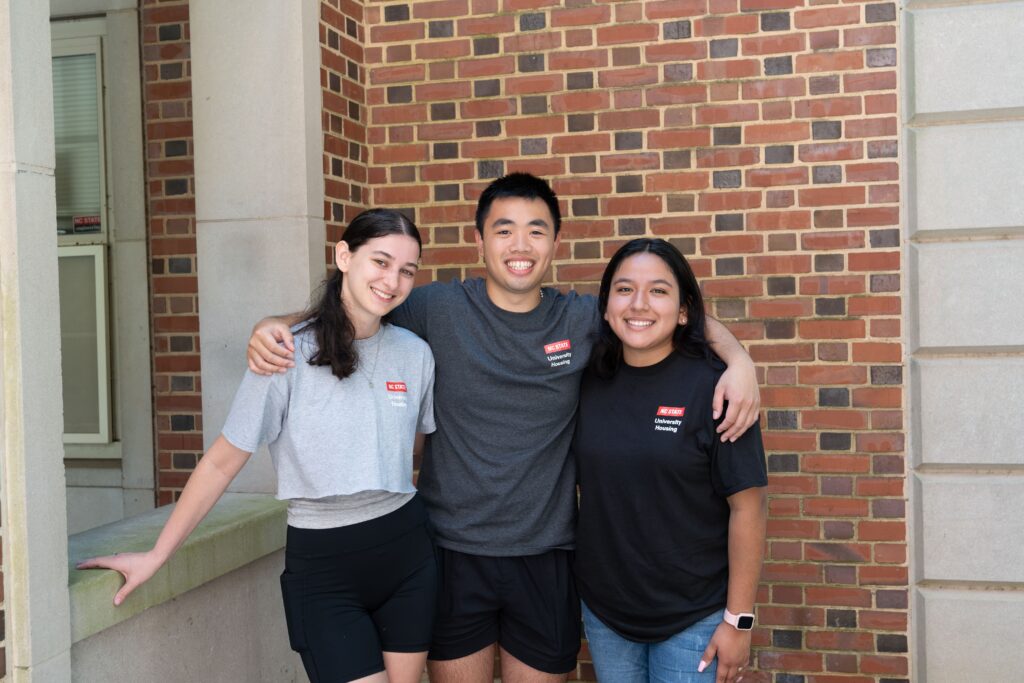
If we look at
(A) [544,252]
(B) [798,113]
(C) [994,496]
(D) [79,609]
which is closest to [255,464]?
(D) [79,609]

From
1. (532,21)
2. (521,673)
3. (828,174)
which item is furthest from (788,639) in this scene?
(532,21)

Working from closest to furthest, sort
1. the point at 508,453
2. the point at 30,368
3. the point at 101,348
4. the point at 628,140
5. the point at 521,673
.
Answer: the point at 30,368 < the point at 508,453 < the point at 521,673 < the point at 628,140 < the point at 101,348

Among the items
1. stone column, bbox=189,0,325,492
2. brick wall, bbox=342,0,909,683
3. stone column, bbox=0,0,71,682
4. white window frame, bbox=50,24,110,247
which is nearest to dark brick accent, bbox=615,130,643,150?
brick wall, bbox=342,0,909,683

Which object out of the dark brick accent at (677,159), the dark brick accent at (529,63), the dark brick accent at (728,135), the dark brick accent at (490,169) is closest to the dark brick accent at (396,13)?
the dark brick accent at (529,63)

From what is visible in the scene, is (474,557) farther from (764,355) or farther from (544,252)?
(764,355)

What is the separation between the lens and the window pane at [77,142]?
4.93m

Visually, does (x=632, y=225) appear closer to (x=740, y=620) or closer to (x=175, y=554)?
(x=740, y=620)

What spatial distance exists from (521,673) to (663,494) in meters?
0.77

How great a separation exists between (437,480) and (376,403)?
354 mm

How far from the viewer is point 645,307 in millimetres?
2674

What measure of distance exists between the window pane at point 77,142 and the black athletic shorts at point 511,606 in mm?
2975

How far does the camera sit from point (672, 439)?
2609 millimetres

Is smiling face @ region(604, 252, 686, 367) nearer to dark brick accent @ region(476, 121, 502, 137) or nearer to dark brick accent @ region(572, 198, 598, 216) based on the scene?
dark brick accent @ region(572, 198, 598, 216)

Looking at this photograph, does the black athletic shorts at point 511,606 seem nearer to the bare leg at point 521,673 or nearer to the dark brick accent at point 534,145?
the bare leg at point 521,673
